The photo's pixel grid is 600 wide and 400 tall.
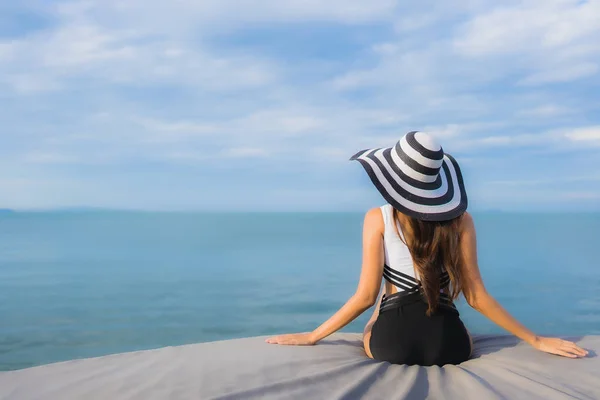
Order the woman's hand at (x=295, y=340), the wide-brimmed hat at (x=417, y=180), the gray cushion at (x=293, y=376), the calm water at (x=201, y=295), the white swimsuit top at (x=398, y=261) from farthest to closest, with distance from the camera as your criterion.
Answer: the calm water at (x=201, y=295) < the woman's hand at (x=295, y=340) < the white swimsuit top at (x=398, y=261) < the wide-brimmed hat at (x=417, y=180) < the gray cushion at (x=293, y=376)

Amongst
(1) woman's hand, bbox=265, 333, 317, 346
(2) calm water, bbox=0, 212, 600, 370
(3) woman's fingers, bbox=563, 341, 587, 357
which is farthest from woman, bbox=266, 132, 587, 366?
(2) calm water, bbox=0, 212, 600, 370

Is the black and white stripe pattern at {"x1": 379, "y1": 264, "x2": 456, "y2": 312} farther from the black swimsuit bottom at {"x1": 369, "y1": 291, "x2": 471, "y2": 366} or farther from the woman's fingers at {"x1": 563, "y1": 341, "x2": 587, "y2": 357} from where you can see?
the woman's fingers at {"x1": 563, "y1": 341, "x2": 587, "y2": 357}

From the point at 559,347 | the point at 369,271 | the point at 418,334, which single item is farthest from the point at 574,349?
the point at 369,271

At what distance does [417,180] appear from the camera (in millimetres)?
2791

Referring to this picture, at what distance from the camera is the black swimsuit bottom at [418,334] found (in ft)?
9.18

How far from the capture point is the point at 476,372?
264 cm

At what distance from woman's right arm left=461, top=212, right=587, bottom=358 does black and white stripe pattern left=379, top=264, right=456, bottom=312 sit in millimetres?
95

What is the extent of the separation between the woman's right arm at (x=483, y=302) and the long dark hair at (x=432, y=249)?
4 centimetres

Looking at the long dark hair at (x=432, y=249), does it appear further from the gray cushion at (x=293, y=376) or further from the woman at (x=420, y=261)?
the gray cushion at (x=293, y=376)

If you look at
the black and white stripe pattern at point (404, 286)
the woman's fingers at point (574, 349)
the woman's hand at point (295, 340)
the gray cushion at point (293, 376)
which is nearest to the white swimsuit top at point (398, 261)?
the black and white stripe pattern at point (404, 286)

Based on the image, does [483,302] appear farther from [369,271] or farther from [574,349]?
[369,271]

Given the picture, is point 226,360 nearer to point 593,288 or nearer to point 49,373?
point 49,373

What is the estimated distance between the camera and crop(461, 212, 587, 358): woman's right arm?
281cm

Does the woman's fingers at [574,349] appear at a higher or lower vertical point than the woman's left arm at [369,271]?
lower
